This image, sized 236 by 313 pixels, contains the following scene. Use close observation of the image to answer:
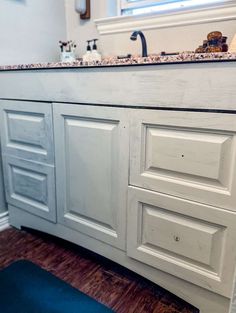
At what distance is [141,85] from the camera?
0.89 metres

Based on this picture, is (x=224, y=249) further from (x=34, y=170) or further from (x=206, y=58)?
(x=34, y=170)

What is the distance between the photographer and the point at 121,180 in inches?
39.9

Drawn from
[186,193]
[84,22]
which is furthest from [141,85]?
[84,22]

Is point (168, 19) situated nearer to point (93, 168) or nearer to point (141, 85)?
point (141, 85)

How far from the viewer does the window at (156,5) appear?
1.27 meters

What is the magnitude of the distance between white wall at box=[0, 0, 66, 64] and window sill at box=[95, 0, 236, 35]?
295 mm

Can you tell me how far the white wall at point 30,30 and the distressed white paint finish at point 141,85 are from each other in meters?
0.31

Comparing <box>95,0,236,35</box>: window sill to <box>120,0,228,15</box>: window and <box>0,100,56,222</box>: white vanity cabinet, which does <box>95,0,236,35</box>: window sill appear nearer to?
<box>120,0,228,15</box>: window

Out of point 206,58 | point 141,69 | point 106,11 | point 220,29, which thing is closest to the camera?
point 206,58

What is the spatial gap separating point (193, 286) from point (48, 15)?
5.39ft

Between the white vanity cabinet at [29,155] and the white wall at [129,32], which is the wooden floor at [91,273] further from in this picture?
the white wall at [129,32]

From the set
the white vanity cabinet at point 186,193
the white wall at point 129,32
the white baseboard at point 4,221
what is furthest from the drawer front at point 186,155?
the white baseboard at point 4,221

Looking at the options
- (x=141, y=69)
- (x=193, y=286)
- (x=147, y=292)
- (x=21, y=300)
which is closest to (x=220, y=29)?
(x=141, y=69)

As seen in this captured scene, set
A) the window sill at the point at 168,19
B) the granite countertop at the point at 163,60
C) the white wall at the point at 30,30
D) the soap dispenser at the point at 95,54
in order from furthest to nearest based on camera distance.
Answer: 1. the soap dispenser at the point at 95,54
2. the white wall at the point at 30,30
3. the window sill at the point at 168,19
4. the granite countertop at the point at 163,60
